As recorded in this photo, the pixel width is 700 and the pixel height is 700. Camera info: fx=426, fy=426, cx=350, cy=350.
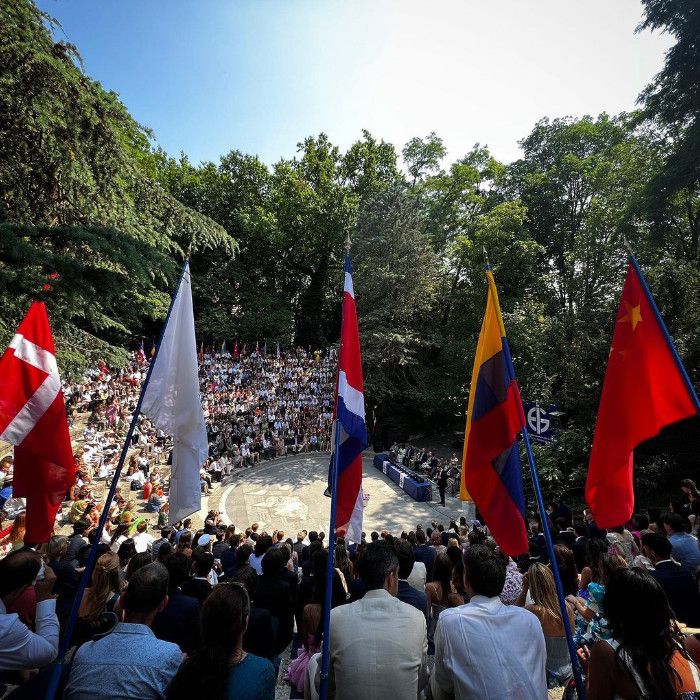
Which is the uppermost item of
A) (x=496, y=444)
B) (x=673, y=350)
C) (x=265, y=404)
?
(x=265, y=404)

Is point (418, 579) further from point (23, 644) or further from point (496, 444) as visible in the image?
point (23, 644)

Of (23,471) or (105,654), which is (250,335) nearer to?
(23,471)

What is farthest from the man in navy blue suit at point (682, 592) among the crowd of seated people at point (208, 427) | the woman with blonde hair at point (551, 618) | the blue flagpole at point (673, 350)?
the crowd of seated people at point (208, 427)

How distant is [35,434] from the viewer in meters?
4.46

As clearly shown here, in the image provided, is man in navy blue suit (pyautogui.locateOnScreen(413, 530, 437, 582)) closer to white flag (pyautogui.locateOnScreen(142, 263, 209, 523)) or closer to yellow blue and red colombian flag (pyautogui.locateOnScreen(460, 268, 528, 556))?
yellow blue and red colombian flag (pyautogui.locateOnScreen(460, 268, 528, 556))

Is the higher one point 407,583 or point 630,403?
point 630,403

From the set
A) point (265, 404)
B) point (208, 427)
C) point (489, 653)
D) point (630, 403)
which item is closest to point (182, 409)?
point (489, 653)

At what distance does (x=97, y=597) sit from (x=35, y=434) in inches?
77.1

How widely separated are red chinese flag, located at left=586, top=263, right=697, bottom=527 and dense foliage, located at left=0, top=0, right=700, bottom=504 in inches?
120

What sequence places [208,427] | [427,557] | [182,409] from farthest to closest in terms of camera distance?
1. [208,427]
2. [427,557]
3. [182,409]

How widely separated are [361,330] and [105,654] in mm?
24117

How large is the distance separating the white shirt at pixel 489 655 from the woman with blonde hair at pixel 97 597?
2701 millimetres

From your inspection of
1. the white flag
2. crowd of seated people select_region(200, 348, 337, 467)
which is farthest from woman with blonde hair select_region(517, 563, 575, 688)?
crowd of seated people select_region(200, 348, 337, 467)

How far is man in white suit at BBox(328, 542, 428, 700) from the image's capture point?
2.15 meters
